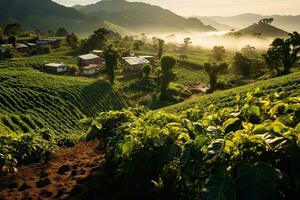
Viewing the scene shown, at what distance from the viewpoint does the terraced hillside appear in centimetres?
4591

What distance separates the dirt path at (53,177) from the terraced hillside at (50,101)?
28193 millimetres

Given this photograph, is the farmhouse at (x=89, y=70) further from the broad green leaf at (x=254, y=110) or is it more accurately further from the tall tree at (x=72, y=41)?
the broad green leaf at (x=254, y=110)

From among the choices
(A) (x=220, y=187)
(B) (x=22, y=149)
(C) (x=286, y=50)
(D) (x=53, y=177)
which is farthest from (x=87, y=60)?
(A) (x=220, y=187)

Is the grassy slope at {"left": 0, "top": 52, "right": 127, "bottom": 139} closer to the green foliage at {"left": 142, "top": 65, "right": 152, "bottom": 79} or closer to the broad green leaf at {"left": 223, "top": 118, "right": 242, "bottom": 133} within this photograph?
the green foliage at {"left": 142, "top": 65, "right": 152, "bottom": 79}

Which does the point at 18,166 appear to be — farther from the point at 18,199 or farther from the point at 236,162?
the point at 236,162

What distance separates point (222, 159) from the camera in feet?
18.2

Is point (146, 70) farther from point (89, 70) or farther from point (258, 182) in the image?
point (258, 182)

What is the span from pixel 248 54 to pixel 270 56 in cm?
9448

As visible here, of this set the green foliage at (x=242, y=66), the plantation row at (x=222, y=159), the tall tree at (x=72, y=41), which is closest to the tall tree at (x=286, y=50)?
the green foliage at (x=242, y=66)

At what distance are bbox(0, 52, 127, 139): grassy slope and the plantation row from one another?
3370 cm

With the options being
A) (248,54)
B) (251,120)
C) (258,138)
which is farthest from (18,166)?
(248,54)

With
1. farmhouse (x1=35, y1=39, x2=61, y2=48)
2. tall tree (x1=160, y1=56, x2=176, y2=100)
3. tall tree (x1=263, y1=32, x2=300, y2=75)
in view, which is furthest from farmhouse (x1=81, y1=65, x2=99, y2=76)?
tall tree (x1=263, y1=32, x2=300, y2=75)

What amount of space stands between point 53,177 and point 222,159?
7.17m

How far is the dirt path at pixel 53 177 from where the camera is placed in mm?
9664
